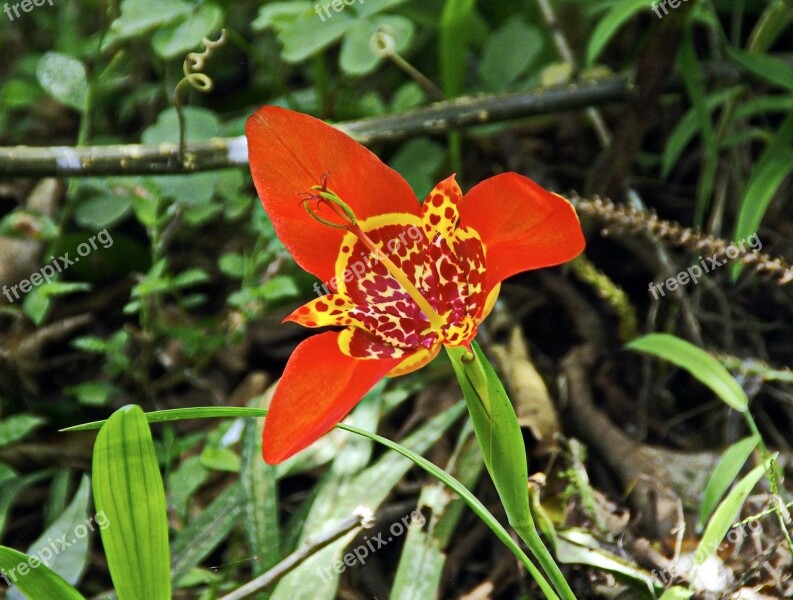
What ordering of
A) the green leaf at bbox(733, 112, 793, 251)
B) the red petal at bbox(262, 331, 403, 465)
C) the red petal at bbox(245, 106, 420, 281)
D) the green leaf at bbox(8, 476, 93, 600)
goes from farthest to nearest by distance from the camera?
the green leaf at bbox(733, 112, 793, 251) → the green leaf at bbox(8, 476, 93, 600) → the red petal at bbox(245, 106, 420, 281) → the red petal at bbox(262, 331, 403, 465)

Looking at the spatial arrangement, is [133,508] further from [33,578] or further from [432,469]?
[432,469]

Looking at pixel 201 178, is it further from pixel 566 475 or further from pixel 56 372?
pixel 566 475

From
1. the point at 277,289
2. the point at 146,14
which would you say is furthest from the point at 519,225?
the point at 146,14

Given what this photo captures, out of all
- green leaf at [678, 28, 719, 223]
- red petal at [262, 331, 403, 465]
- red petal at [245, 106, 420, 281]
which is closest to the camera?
red petal at [262, 331, 403, 465]

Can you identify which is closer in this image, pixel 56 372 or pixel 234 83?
pixel 56 372

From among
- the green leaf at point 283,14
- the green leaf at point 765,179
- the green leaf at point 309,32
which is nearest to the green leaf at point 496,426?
the green leaf at point 765,179

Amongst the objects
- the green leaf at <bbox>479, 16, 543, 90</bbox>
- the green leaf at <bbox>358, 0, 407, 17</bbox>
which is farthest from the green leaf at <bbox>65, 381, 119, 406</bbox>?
the green leaf at <bbox>479, 16, 543, 90</bbox>

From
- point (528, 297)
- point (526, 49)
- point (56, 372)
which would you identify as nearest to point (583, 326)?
point (528, 297)

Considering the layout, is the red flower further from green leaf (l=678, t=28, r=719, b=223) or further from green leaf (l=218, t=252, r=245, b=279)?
green leaf (l=678, t=28, r=719, b=223)
